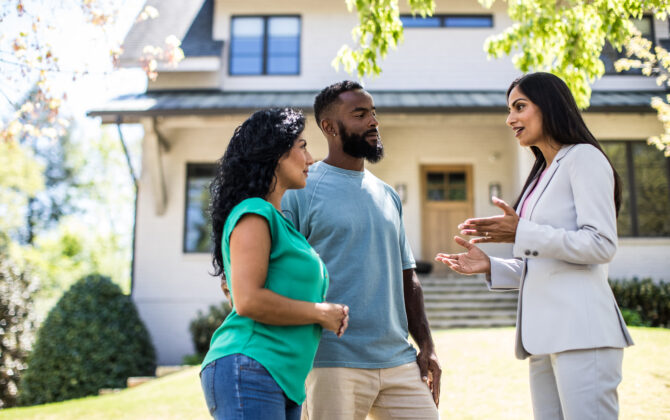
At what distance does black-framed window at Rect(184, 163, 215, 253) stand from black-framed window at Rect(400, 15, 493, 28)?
5.95 metres

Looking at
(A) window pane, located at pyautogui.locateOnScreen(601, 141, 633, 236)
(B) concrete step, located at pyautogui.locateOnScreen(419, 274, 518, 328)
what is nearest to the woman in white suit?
(B) concrete step, located at pyautogui.locateOnScreen(419, 274, 518, 328)

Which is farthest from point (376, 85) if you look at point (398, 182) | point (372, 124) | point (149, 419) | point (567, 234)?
point (567, 234)

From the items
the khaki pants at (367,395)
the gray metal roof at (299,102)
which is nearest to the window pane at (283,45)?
the gray metal roof at (299,102)

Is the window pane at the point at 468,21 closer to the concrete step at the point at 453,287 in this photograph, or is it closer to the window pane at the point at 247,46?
the window pane at the point at 247,46

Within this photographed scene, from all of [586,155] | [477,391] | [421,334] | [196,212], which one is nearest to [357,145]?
[421,334]

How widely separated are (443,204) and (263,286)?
481 inches

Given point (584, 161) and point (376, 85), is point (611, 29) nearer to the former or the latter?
point (584, 161)

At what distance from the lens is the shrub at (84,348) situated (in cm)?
983

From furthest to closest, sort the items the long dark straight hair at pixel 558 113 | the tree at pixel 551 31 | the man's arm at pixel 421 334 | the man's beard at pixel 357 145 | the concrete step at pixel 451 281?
the concrete step at pixel 451 281
the tree at pixel 551 31
the man's beard at pixel 357 145
the man's arm at pixel 421 334
the long dark straight hair at pixel 558 113

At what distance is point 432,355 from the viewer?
115 inches

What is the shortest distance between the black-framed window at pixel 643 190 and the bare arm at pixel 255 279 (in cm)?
1259

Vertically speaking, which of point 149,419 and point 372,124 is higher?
point 372,124

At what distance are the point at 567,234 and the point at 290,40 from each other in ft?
41.1

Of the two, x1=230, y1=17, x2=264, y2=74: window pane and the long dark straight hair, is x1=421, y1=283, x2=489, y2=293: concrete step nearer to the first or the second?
x1=230, y1=17, x2=264, y2=74: window pane
